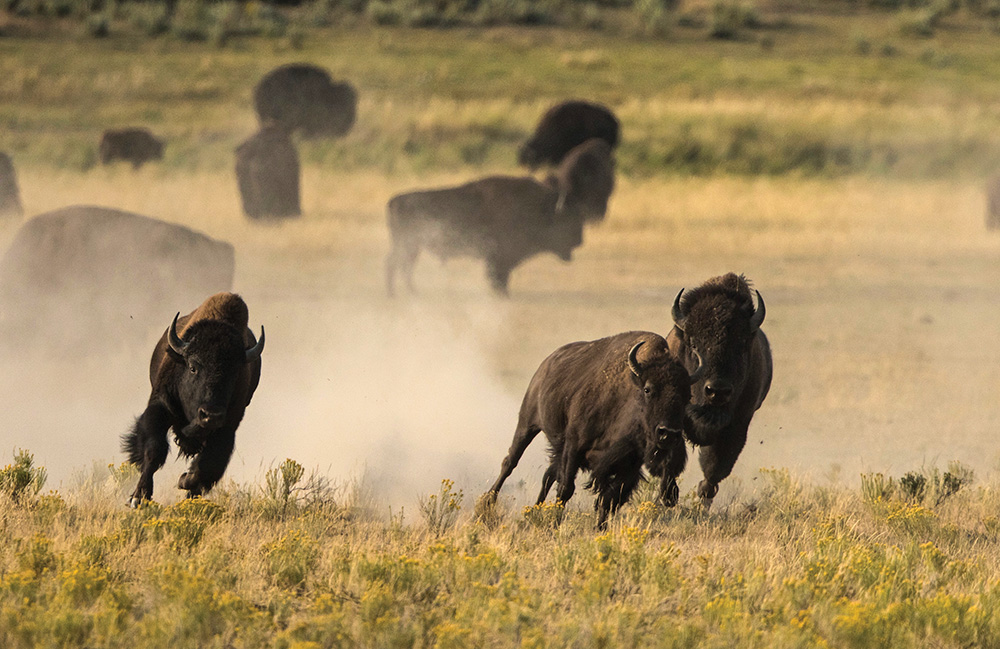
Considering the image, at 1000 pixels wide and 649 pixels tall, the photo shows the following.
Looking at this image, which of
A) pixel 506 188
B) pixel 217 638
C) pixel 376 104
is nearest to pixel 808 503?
pixel 217 638

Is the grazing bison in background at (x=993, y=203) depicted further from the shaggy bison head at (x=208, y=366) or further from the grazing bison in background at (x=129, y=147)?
the shaggy bison head at (x=208, y=366)

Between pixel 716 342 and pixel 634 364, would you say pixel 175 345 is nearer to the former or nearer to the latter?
pixel 634 364

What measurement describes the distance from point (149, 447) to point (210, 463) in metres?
0.38

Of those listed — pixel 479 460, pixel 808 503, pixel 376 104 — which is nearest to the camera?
pixel 808 503

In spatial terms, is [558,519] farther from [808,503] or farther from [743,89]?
[743,89]

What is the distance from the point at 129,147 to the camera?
3903 cm

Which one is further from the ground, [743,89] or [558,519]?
[743,89]

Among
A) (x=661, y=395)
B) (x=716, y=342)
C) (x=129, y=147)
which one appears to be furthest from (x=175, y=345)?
(x=129, y=147)

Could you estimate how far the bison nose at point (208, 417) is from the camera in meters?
8.31

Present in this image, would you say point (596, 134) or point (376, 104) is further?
point (376, 104)

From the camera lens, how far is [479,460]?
12031mm

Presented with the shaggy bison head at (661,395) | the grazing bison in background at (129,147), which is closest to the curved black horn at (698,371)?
the shaggy bison head at (661,395)

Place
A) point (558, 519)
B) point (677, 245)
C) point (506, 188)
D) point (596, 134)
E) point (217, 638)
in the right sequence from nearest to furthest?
point (217, 638) → point (558, 519) → point (506, 188) → point (677, 245) → point (596, 134)

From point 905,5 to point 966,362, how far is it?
6085 centimetres
